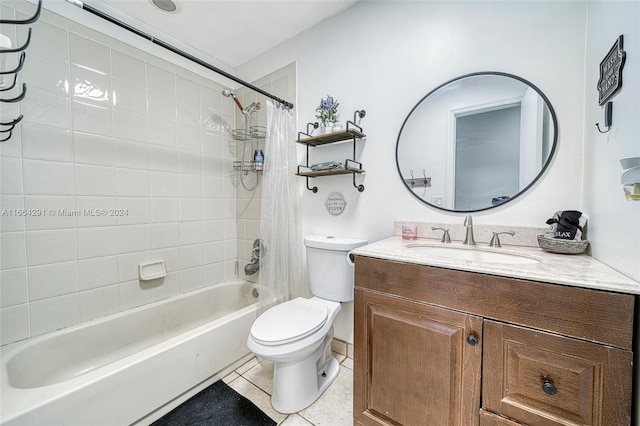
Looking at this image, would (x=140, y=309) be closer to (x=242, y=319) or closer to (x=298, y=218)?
(x=242, y=319)

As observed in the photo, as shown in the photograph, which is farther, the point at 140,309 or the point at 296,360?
the point at 140,309

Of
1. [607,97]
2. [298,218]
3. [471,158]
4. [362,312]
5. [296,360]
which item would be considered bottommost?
[296,360]

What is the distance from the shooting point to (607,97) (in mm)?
808

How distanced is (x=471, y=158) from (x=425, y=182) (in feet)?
0.83

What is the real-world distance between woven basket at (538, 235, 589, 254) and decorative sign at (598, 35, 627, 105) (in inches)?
20.5

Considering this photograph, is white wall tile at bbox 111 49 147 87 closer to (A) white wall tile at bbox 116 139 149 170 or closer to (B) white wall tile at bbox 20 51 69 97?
(B) white wall tile at bbox 20 51 69 97

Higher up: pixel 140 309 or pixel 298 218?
pixel 298 218

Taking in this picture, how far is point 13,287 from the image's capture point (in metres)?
1.25

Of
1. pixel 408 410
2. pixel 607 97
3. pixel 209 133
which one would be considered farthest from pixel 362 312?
pixel 209 133

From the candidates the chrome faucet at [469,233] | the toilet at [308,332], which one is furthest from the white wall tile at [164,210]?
the chrome faucet at [469,233]

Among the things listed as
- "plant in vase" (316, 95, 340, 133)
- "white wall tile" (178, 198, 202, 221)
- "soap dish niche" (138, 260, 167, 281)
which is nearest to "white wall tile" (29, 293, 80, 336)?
"soap dish niche" (138, 260, 167, 281)

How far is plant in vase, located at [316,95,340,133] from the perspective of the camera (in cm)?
159

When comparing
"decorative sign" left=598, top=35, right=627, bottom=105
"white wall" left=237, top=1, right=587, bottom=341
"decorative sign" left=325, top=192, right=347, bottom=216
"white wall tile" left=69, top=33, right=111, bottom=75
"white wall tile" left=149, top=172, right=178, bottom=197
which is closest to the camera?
"decorative sign" left=598, top=35, right=627, bottom=105

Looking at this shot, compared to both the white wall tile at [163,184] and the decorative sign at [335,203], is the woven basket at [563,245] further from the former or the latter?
the white wall tile at [163,184]
